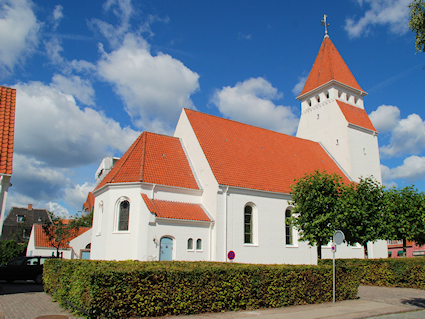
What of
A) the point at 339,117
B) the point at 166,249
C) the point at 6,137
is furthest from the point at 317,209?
the point at 339,117

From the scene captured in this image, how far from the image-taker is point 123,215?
19.3 m

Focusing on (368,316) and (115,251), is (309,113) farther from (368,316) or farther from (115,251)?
(368,316)

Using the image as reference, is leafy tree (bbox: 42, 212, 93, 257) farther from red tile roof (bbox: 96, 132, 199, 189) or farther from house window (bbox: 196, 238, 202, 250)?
house window (bbox: 196, 238, 202, 250)

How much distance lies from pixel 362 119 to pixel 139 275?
2963cm

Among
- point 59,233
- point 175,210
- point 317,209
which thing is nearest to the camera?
point 317,209

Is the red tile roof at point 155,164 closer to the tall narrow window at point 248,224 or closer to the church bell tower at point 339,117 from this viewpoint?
the tall narrow window at point 248,224

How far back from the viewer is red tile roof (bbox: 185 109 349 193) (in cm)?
2175

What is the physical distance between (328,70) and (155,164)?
2087cm

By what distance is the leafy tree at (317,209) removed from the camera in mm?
16578

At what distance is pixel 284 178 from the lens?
24.1 m

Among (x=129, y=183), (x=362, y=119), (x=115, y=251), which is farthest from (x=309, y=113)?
(x=115, y=251)

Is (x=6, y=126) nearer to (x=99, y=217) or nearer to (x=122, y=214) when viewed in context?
(x=122, y=214)

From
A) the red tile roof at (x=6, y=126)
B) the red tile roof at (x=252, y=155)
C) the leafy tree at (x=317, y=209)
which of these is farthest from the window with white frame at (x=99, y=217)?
the leafy tree at (x=317, y=209)

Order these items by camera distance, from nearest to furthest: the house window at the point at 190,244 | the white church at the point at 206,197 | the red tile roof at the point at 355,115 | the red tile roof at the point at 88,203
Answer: the white church at the point at 206,197 → the house window at the point at 190,244 → the red tile roof at the point at 355,115 → the red tile roof at the point at 88,203
